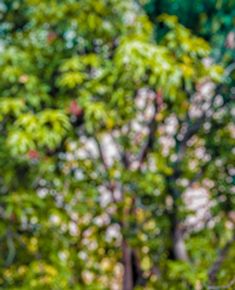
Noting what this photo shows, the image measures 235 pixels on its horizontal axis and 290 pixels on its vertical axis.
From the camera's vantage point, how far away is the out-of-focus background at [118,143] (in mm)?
4453

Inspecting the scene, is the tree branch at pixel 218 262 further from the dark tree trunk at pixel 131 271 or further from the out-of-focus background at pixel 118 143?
the dark tree trunk at pixel 131 271

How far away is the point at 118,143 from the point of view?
18.4ft

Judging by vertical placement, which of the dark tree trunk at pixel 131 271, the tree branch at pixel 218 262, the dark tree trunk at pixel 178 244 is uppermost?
the tree branch at pixel 218 262

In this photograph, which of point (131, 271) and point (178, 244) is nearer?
point (178, 244)

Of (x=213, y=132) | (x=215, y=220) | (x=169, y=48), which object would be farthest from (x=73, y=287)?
(x=169, y=48)

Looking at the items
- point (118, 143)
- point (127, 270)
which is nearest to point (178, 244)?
point (127, 270)

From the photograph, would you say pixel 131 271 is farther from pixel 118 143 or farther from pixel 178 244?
pixel 118 143

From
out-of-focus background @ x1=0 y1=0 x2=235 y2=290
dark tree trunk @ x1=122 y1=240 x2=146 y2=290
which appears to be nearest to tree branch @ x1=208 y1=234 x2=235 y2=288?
out-of-focus background @ x1=0 y1=0 x2=235 y2=290

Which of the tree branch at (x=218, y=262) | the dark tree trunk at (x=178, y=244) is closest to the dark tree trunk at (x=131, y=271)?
the dark tree trunk at (x=178, y=244)

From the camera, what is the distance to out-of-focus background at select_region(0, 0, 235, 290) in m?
4.45

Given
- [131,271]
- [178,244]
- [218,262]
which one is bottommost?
[131,271]

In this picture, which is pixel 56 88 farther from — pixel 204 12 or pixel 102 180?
pixel 204 12

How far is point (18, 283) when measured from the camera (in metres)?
5.56

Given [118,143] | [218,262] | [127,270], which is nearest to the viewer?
[218,262]
